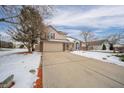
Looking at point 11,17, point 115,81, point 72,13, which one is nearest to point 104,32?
point 72,13

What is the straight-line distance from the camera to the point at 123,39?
3379 millimetres

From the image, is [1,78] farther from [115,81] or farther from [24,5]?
[115,81]
